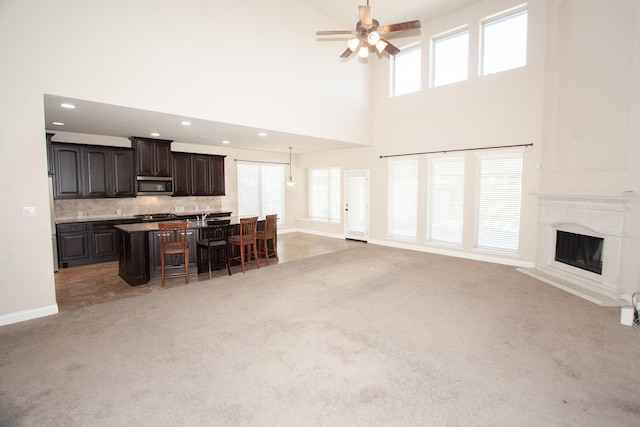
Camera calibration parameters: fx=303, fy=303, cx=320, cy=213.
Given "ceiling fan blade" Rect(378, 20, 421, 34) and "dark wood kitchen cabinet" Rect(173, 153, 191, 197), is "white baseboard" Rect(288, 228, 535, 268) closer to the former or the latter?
"dark wood kitchen cabinet" Rect(173, 153, 191, 197)

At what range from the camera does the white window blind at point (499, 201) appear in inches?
236

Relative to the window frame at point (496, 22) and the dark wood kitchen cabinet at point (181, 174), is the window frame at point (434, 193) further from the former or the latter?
the dark wood kitchen cabinet at point (181, 174)

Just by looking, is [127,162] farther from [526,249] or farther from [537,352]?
[526,249]

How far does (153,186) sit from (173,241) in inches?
107

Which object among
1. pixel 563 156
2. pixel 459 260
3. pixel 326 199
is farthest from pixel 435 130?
pixel 326 199

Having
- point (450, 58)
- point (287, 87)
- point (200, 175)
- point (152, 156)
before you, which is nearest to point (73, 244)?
point (152, 156)

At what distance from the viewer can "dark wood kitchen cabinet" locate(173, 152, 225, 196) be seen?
7453mm

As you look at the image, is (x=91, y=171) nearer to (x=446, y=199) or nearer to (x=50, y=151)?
(x=50, y=151)

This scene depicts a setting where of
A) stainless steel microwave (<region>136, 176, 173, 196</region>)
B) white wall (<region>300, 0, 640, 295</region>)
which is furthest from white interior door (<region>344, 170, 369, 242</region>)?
stainless steel microwave (<region>136, 176, 173, 196</region>)

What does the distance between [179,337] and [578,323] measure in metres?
4.46

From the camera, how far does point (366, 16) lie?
158 inches

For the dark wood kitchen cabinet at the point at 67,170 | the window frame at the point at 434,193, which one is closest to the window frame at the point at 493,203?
the window frame at the point at 434,193

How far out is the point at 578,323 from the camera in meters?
3.50

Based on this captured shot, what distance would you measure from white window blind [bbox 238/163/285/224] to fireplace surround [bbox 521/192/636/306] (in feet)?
22.7
